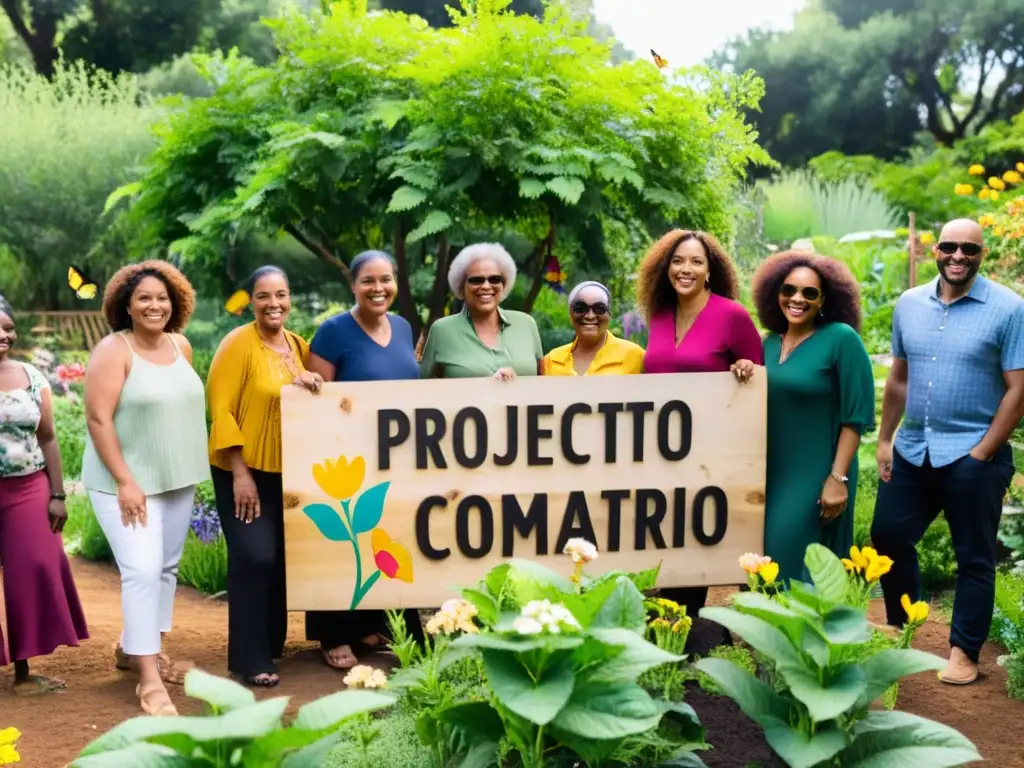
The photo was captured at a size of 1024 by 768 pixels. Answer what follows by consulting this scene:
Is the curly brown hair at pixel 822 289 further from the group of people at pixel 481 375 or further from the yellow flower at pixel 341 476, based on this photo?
the yellow flower at pixel 341 476

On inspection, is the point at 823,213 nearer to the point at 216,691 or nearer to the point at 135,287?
the point at 135,287

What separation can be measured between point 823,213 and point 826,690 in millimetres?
18109

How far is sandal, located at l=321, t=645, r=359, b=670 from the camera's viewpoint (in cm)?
445

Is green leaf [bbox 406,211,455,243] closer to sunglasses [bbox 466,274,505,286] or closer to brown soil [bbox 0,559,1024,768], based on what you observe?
sunglasses [bbox 466,274,505,286]

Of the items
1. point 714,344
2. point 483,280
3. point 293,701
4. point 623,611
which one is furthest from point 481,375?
point 623,611

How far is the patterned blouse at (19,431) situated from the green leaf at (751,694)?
289cm

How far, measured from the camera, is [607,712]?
2.46 metres

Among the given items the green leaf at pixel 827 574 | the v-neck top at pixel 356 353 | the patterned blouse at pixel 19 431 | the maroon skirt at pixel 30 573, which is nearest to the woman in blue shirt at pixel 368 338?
the v-neck top at pixel 356 353

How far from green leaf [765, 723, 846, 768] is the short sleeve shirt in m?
1.93

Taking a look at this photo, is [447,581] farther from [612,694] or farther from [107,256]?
[107,256]

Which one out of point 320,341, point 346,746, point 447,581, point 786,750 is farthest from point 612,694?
point 320,341

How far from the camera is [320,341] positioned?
4238 millimetres

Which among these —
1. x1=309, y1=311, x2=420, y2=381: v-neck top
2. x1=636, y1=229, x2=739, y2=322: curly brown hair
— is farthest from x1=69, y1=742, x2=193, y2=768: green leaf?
x1=636, y1=229, x2=739, y2=322: curly brown hair

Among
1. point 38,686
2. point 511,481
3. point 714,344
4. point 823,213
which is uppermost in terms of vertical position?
point 823,213
